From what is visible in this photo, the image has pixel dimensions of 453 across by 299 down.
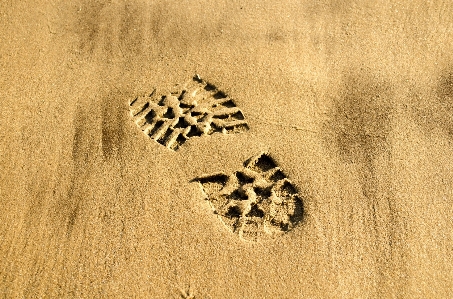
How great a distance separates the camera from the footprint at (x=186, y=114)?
8.02 feet

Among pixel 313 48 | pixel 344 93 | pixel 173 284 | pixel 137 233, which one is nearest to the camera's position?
pixel 173 284

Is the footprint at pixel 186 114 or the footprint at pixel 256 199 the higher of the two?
the footprint at pixel 186 114

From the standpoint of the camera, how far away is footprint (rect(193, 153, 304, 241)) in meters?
2.13

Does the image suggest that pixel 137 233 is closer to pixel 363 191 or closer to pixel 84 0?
pixel 363 191

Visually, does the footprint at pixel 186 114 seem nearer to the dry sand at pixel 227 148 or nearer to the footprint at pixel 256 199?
the dry sand at pixel 227 148

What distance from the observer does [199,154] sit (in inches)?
93.0

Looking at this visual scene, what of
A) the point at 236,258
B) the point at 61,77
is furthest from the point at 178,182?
the point at 61,77

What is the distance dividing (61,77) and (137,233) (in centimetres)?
114

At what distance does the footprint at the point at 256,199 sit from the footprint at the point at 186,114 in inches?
10.6

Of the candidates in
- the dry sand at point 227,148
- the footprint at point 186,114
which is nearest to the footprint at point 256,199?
the dry sand at point 227,148

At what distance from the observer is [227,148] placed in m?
2.38

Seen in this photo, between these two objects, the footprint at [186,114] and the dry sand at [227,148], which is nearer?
the dry sand at [227,148]

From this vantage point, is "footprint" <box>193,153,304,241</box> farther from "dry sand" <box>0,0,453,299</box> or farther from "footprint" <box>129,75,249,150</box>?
"footprint" <box>129,75,249,150</box>

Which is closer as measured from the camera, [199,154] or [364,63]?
[199,154]
